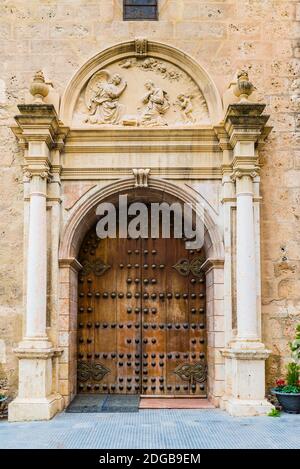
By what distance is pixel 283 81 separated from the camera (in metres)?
8.13

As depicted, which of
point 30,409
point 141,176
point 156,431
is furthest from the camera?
point 141,176

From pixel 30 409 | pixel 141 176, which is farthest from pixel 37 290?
pixel 141 176

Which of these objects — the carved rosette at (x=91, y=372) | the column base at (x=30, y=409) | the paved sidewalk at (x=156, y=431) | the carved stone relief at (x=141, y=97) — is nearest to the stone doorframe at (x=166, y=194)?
the column base at (x=30, y=409)

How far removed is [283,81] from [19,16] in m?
3.67

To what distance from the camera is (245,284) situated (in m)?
Answer: 7.36

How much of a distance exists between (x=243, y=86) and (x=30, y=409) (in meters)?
4.65

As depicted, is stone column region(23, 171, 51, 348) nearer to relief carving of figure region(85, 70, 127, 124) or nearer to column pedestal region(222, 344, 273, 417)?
relief carving of figure region(85, 70, 127, 124)

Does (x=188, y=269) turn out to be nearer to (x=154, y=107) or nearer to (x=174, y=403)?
(x=174, y=403)

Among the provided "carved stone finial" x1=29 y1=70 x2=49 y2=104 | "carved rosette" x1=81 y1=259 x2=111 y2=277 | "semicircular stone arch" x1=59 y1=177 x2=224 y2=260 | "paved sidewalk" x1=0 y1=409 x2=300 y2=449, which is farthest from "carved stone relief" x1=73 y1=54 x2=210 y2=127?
"paved sidewalk" x1=0 y1=409 x2=300 y2=449

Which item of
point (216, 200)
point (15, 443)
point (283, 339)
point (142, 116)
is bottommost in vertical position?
point (15, 443)

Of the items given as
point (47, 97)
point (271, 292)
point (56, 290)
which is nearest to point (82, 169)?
point (47, 97)

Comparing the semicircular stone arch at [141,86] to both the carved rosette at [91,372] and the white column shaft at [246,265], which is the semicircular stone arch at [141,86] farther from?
the carved rosette at [91,372]

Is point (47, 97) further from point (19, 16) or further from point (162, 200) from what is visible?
point (162, 200)

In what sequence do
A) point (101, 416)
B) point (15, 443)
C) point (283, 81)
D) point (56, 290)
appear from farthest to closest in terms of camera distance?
1. point (283, 81)
2. point (56, 290)
3. point (101, 416)
4. point (15, 443)
